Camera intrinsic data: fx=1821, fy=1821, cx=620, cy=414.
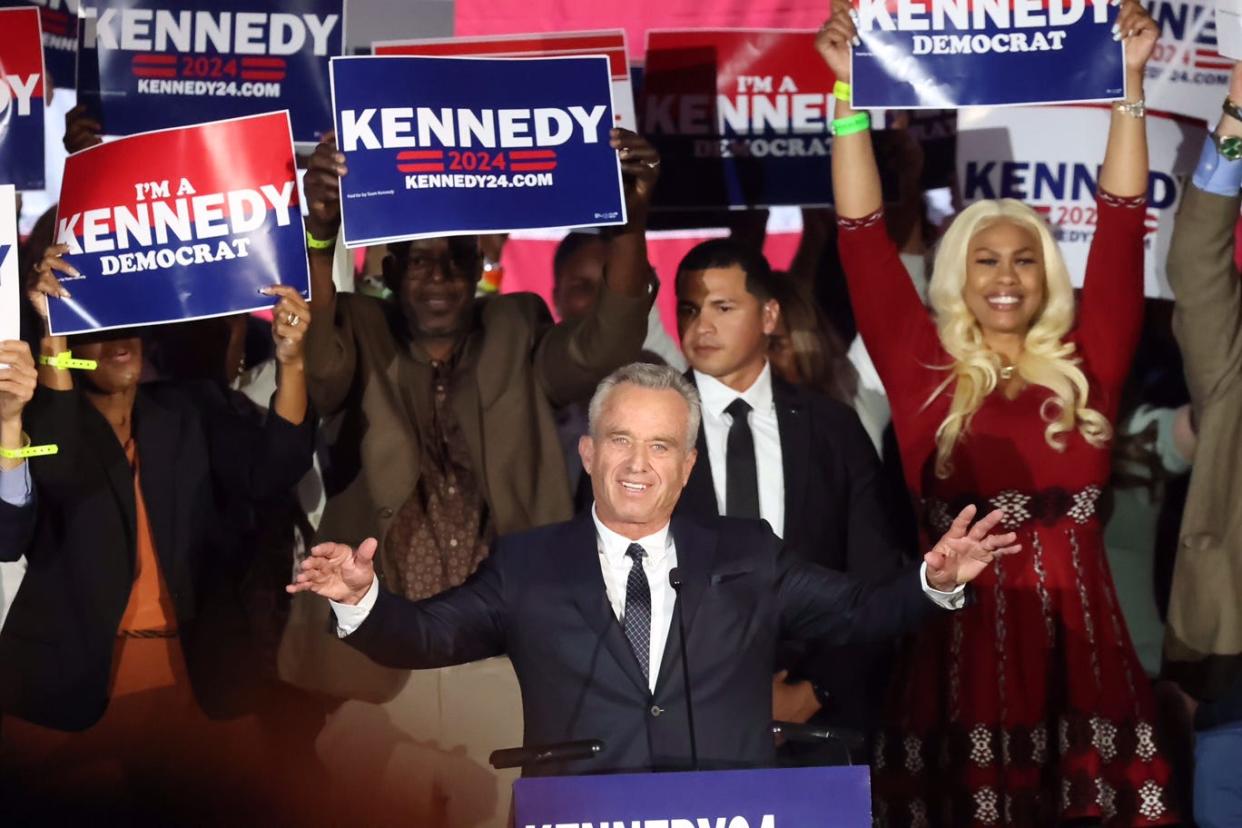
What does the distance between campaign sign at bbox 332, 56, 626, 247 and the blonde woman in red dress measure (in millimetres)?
627

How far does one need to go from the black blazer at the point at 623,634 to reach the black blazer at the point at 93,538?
1297 millimetres

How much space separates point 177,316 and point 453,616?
5.03 feet

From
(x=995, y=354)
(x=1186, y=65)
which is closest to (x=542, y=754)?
(x=995, y=354)

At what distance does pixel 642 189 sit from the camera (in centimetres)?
459

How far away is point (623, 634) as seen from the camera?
3.14 m

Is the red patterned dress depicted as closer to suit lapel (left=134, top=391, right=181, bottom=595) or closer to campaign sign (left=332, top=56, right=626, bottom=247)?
campaign sign (left=332, top=56, right=626, bottom=247)

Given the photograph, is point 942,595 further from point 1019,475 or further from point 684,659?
point 1019,475

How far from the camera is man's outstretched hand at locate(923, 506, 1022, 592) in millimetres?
3000

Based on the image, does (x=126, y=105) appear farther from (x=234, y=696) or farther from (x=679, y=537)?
(x=679, y=537)

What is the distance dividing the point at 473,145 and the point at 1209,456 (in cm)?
194

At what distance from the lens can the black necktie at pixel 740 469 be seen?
14.8ft

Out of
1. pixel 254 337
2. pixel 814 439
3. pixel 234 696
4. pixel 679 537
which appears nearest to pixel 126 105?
pixel 254 337

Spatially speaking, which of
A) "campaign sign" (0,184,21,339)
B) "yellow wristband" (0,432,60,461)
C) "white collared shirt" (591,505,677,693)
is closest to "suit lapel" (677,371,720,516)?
"white collared shirt" (591,505,677,693)

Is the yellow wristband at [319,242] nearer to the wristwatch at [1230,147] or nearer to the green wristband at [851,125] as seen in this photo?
the green wristband at [851,125]
